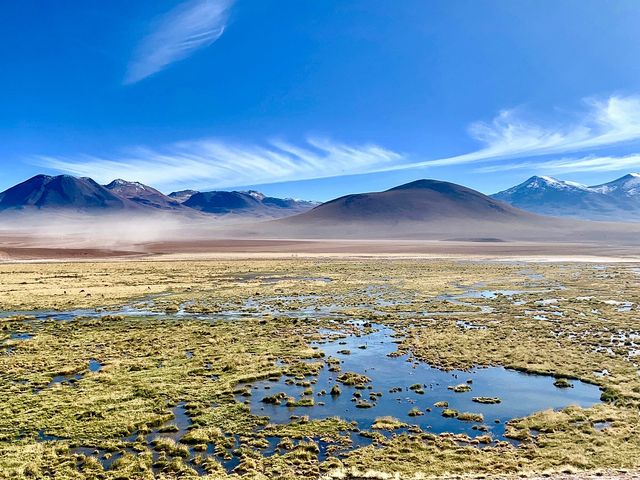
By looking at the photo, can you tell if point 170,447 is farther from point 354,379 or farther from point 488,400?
point 488,400

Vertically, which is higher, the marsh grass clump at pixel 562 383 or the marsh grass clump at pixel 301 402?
the marsh grass clump at pixel 562 383

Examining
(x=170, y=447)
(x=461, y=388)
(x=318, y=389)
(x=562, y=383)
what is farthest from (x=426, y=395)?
(x=170, y=447)

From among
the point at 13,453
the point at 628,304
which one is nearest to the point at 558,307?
the point at 628,304

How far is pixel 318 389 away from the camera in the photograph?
19.3m

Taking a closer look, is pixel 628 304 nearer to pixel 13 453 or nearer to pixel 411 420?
pixel 411 420

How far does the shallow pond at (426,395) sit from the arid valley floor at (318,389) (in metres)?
0.10

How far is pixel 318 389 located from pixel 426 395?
14.4 feet

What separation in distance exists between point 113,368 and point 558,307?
33594 millimetres

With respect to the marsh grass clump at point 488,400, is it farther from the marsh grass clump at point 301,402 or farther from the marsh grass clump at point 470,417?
the marsh grass clump at point 301,402

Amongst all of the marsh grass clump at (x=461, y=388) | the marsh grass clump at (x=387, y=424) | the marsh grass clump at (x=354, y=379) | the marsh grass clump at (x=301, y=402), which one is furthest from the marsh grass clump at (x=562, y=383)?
the marsh grass clump at (x=301, y=402)

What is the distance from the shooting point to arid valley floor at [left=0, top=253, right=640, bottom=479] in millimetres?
13086

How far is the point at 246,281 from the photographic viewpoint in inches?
2363

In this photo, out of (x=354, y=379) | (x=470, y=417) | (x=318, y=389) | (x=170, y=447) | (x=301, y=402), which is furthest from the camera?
(x=354, y=379)

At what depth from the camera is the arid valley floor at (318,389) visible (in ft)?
42.9
